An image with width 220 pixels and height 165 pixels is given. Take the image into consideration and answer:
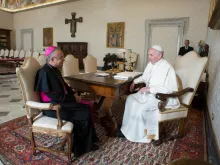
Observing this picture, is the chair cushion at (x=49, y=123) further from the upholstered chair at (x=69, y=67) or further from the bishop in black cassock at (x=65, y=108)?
the upholstered chair at (x=69, y=67)

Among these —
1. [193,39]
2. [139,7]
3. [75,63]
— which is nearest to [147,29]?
[139,7]

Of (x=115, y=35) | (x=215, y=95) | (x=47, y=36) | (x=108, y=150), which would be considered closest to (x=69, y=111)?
(x=108, y=150)

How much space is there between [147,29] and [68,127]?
6.36m

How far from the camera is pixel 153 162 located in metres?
1.81

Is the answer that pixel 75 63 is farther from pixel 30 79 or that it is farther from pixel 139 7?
pixel 139 7

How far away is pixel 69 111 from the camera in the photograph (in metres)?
1.79

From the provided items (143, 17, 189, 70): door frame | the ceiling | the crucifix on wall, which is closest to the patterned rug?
(143, 17, 189, 70): door frame

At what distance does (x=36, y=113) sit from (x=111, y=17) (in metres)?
7.02

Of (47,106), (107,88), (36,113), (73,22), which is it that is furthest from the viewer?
(73,22)

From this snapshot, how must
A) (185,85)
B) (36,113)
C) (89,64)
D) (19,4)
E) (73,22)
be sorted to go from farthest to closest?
(19,4), (73,22), (89,64), (185,85), (36,113)

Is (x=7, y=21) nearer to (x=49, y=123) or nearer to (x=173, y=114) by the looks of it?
(x=49, y=123)

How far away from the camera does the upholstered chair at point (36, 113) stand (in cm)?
164

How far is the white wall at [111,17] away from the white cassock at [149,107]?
4807mm

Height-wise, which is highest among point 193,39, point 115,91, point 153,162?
point 193,39
